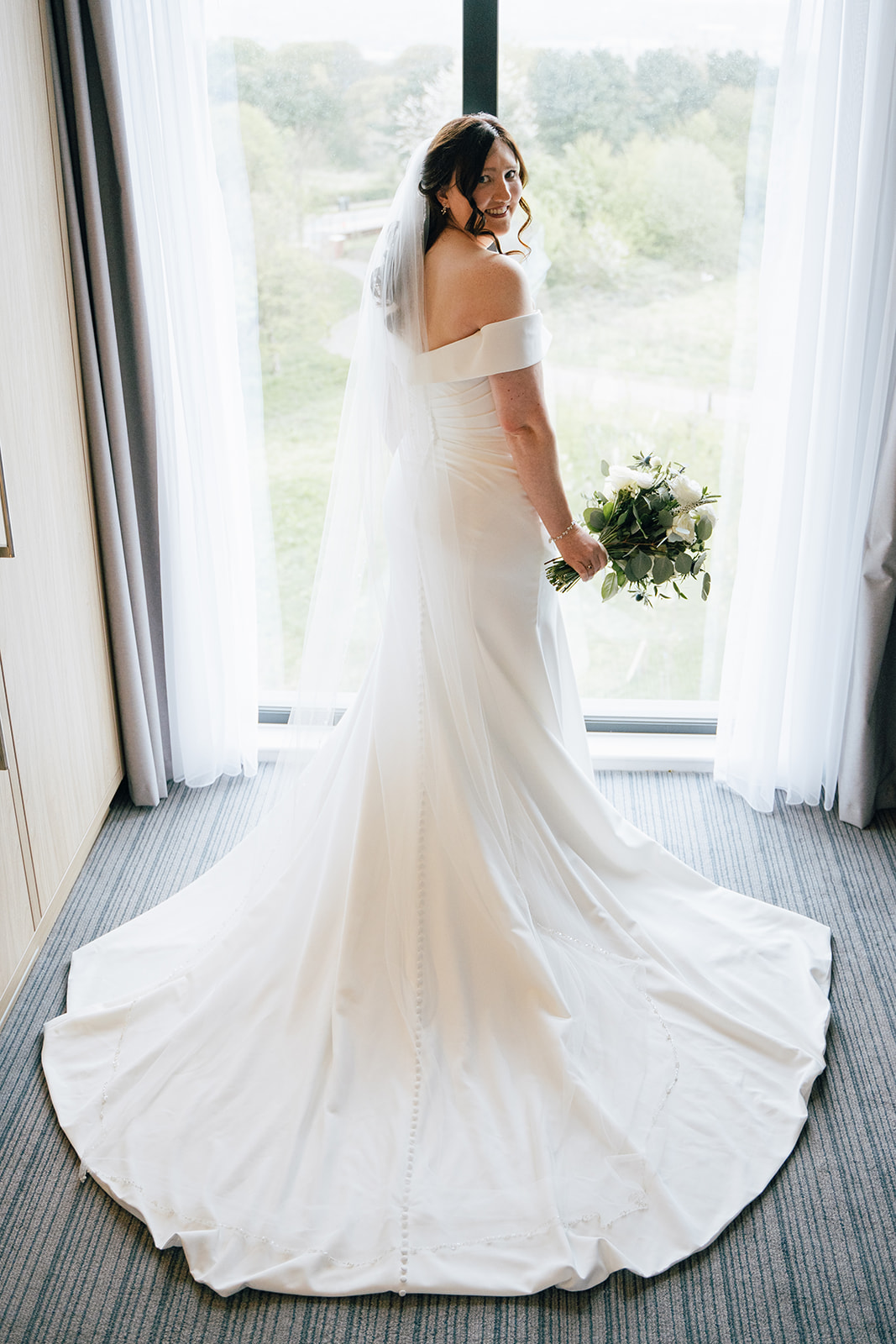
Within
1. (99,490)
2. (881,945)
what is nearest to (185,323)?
(99,490)

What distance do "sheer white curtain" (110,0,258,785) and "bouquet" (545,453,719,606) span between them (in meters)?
1.19

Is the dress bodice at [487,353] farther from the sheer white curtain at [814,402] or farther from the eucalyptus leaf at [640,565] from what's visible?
the sheer white curtain at [814,402]

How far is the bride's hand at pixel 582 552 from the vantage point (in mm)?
2283

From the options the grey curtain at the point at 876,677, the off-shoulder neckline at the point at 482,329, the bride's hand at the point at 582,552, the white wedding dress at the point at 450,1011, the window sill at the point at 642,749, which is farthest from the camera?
the window sill at the point at 642,749

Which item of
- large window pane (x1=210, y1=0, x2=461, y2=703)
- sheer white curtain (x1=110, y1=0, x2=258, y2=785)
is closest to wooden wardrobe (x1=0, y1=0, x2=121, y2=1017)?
sheer white curtain (x1=110, y1=0, x2=258, y2=785)

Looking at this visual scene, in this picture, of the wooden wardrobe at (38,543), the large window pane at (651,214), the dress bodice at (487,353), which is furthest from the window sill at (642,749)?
the dress bodice at (487,353)

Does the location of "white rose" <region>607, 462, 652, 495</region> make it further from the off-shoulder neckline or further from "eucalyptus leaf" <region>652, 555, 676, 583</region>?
the off-shoulder neckline

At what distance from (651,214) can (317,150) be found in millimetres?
985

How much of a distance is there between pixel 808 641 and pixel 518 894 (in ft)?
4.60

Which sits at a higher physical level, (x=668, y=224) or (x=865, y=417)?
(x=668, y=224)

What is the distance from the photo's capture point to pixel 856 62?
8.71ft

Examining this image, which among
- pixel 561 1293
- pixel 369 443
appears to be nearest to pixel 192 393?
pixel 369 443

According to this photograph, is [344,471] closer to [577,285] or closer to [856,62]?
[577,285]

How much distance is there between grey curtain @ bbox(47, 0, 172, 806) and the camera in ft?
8.84
